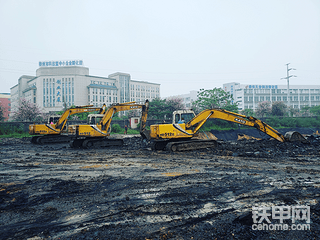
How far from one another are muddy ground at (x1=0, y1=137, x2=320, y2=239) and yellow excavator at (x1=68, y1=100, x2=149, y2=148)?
6896 millimetres

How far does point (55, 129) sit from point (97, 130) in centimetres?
626

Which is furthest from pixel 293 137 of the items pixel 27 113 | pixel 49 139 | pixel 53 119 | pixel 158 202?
pixel 27 113

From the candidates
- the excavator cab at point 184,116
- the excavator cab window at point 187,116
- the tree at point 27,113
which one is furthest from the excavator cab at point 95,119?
the tree at point 27,113

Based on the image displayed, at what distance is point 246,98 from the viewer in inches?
3944

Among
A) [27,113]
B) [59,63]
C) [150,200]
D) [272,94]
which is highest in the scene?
[59,63]

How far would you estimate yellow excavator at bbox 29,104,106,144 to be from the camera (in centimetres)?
1790

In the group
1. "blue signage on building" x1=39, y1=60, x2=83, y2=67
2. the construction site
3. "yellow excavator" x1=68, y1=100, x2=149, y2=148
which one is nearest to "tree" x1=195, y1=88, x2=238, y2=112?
"yellow excavator" x1=68, y1=100, x2=149, y2=148

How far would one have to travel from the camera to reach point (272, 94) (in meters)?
101

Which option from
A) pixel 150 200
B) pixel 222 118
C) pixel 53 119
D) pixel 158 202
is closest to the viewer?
pixel 158 202

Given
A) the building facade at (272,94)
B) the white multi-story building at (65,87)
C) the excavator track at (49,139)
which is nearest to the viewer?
the excavator track at (49,139)

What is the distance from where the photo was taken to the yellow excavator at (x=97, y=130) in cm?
1464

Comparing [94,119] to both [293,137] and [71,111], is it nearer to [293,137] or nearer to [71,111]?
[71,111]

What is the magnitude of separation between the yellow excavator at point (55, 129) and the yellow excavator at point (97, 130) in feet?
4.88

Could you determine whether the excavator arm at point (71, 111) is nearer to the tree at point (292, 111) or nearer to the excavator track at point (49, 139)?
the excavator track at point (49, 139)
